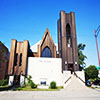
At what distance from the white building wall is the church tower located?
205 cm

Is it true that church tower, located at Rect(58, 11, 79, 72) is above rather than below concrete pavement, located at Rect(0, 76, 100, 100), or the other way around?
above

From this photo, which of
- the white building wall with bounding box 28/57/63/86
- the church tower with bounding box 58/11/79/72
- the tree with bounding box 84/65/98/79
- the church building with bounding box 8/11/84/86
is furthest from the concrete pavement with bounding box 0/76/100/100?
the tree with bounding box 84/65/98/79

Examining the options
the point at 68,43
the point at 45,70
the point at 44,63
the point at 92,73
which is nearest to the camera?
the point at 45,70

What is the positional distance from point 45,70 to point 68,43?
38.8ft

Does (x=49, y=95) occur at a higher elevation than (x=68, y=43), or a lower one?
lower

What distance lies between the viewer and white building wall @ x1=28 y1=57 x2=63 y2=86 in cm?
2306

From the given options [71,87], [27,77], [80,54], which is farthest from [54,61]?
[80,54]

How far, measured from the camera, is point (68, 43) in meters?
30.3

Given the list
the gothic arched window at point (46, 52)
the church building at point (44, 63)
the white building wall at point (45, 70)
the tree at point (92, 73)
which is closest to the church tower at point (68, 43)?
the church building at point (44, 63)

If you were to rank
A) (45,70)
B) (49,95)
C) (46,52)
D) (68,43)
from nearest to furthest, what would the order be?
(49,95), (45,70), (46,52), (68,43)

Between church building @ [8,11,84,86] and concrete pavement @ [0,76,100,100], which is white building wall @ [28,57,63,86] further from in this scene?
concrete pavement @ [0,76,100,100]

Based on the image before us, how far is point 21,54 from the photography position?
25516mm

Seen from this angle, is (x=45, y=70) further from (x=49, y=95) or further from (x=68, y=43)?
(x=49, y=95)

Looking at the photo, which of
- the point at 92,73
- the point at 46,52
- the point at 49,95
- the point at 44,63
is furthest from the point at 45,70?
the point at 92,73
